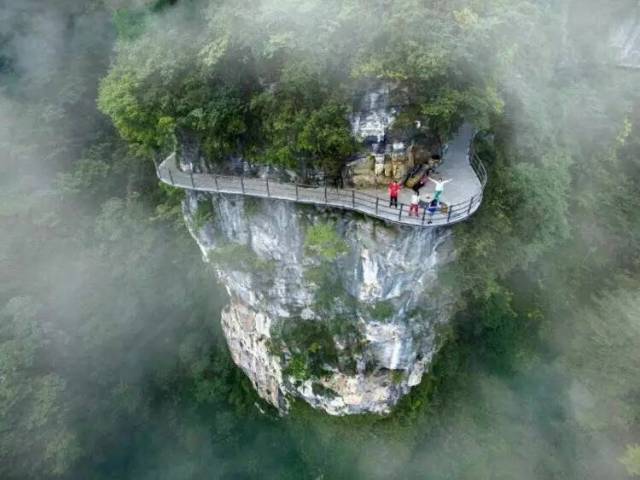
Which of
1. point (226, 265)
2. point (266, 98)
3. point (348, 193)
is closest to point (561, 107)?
point (348, 193)

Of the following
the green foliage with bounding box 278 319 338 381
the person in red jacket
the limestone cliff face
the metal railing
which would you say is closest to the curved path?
the metal railing

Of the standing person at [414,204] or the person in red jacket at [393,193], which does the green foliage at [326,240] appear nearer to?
the person in red jacket at [393,193]

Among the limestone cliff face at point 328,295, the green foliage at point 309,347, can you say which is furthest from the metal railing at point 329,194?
the green foliage at point 309,347

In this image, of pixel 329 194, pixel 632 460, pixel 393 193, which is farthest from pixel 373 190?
pixel 632 460

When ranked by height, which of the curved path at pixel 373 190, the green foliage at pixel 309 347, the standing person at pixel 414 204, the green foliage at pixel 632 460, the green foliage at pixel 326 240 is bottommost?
the green foliage at pixel 632 460

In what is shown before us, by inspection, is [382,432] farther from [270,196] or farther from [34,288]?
[34,288]

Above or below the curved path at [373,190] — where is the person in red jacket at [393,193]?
above

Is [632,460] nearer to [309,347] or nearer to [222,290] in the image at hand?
[309,347]
